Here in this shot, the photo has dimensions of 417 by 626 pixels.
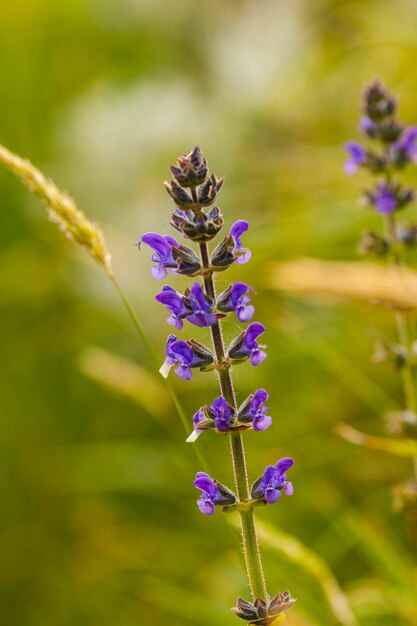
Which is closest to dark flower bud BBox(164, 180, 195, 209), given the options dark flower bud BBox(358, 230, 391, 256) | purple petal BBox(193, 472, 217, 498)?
purple petal BBox(193, 472, 217, 498)

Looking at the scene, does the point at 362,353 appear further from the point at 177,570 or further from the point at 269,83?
the point at 269,83

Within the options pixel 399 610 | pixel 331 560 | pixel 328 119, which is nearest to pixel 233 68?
pixel 328 119

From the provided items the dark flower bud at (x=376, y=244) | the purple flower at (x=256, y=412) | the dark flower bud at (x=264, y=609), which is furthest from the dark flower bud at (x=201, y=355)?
the dark flower bud at (x=376, y=244)

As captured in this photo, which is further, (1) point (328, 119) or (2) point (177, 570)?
(1) point (328, 119)

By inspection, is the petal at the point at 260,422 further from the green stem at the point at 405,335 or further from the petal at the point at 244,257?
the green stem at the point at 405,335

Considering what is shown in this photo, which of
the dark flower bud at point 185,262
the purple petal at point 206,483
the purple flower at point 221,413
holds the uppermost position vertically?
the dark flower bud at point 185,262

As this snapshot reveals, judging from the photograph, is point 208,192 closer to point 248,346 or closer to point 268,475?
point 248,346

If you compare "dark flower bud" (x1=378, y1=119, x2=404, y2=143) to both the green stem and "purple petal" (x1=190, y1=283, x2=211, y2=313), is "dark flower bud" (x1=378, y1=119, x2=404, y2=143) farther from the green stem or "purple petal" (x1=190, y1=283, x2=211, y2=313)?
"purple petal" (x1=190, y1=283, x2=211, y2=313)
